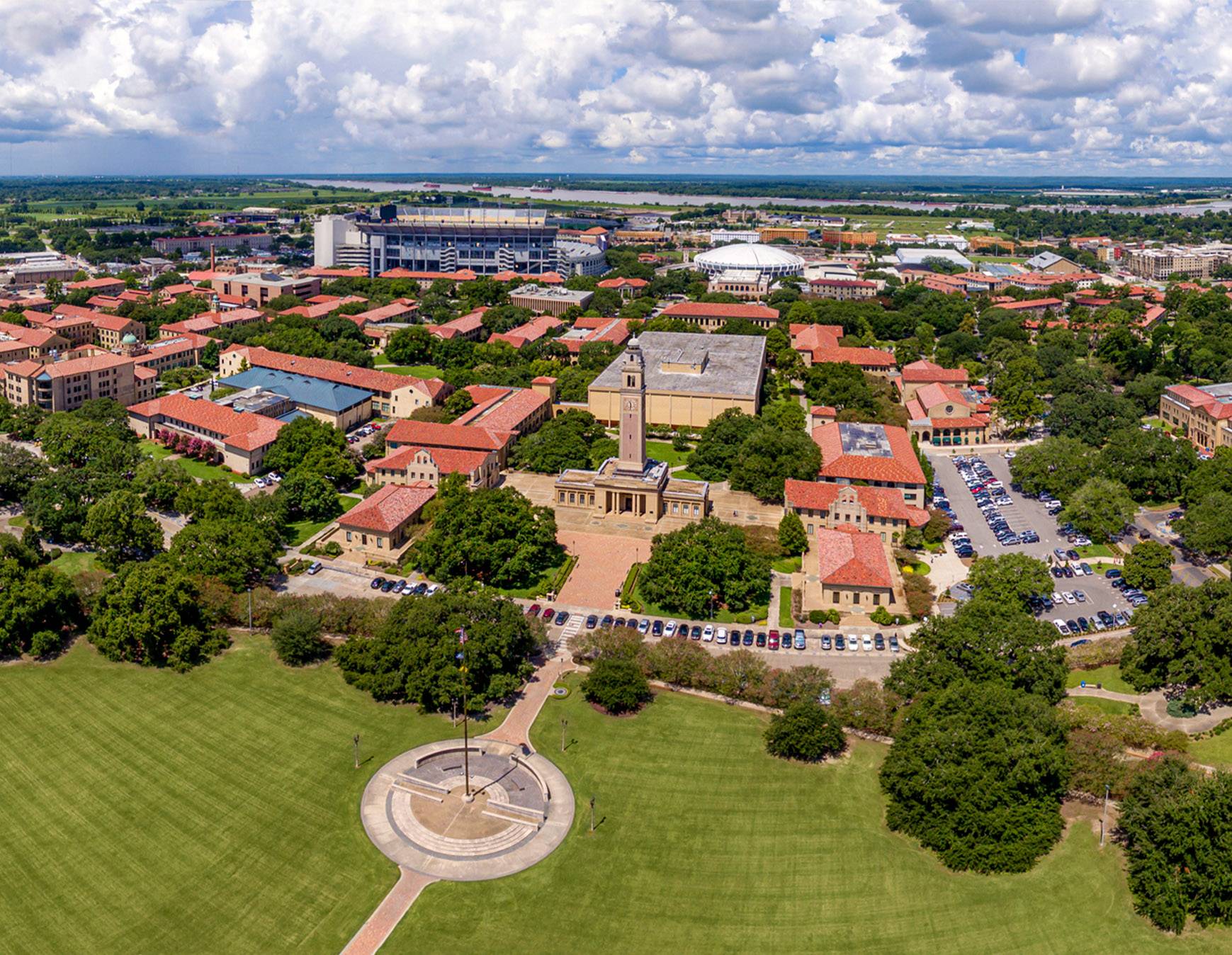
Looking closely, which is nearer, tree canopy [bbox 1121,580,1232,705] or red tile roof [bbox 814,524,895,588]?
tree canopy [bbox 1121,580,1232,705]

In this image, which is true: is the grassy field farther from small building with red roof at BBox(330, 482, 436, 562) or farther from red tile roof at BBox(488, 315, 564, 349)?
red tile roof at BBox(488, 315, 564, 349)

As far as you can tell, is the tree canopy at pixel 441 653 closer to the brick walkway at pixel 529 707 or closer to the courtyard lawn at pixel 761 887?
the brick walkway at pixel 529 707

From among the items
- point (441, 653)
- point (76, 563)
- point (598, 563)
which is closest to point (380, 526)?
point (598, 563)

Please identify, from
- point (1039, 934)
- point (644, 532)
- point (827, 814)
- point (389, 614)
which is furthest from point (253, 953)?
point (644, 532)

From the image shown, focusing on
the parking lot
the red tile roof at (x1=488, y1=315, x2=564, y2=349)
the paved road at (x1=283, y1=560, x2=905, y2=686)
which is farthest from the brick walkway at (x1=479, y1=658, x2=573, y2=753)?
the red tile roof at (x1=488, y1=315, x2=564, y2=349)

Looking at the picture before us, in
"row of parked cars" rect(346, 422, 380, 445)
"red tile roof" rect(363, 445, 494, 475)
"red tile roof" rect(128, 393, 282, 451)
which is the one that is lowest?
"row of parked cars" rect(346, 422, 380, 445)

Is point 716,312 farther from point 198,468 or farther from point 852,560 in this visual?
point 852,560
